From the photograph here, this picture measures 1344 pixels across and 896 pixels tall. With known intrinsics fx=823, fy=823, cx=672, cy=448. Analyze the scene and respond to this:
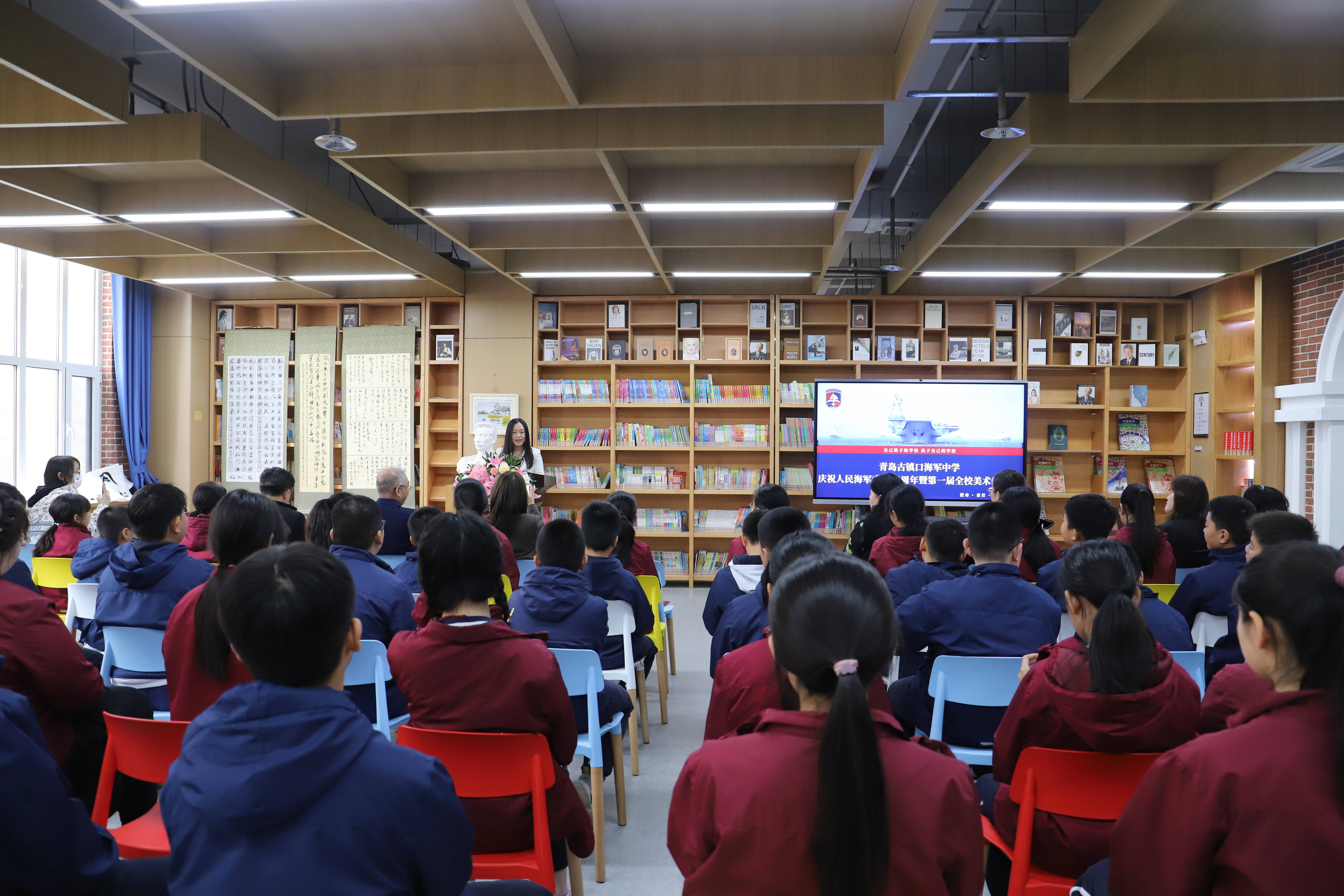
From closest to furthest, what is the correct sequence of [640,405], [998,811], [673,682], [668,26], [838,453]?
1. [998,811]
2. [668,26]
3. [673,682]
4. [838,453]
5. [640,405]

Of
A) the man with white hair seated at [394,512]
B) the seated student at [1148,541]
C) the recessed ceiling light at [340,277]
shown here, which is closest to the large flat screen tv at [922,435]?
the seated student at [1148,541]

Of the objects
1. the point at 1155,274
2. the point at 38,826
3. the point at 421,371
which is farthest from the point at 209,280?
the point at 1155,274

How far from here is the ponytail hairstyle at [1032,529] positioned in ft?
14.3

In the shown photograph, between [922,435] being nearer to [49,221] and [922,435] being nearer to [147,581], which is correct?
[147,581]

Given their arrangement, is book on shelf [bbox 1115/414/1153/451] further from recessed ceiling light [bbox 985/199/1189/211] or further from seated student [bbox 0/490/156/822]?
seated student [bbox 0/490/156/822]

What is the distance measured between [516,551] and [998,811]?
2.95 m

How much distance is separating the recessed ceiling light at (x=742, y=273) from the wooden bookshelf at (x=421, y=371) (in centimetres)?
253

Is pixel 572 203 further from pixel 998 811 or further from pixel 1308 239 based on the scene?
pixel 1308 239

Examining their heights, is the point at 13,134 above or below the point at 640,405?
above

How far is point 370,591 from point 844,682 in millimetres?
2161

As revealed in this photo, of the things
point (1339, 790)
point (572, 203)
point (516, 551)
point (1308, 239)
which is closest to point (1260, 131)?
point (1308, 239)

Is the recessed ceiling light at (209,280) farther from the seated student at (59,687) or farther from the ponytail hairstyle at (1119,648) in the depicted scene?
the ponytail hairstyle at (1119,648)

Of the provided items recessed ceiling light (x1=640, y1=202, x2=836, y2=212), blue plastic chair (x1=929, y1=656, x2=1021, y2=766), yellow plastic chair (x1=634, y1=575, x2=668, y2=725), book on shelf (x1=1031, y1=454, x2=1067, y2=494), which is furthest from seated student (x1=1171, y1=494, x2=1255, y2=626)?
book on shelf (x1=1031, y1=454, x2=1067, y2=494)

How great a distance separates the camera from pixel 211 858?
106cm
